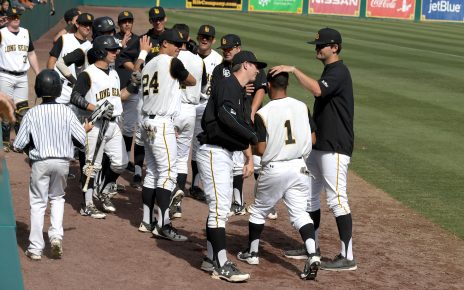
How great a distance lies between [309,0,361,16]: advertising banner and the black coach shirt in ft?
126

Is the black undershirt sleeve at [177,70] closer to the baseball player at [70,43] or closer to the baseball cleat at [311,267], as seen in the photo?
the baseball cleat at [311,267]

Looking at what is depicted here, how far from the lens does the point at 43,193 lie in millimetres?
7496

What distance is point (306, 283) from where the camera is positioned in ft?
23.9

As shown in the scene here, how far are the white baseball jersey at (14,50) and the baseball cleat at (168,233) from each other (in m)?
4.79

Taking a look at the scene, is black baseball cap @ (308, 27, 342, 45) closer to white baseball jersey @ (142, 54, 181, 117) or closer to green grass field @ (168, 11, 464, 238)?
white baseball jersey @ (142, 54, 181, 117)

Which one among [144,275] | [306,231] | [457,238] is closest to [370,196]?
[457,238]

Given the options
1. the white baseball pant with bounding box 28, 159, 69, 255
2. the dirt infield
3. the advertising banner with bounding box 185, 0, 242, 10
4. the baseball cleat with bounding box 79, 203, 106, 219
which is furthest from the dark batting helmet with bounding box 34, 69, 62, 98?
the advertising banner with bounding box 185, 0, 242, 10

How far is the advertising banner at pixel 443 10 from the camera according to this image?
152 ft

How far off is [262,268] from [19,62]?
20.0 ft

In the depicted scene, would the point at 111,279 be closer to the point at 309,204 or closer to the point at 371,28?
the point at 309,204

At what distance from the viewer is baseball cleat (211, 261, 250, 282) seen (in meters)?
7.11

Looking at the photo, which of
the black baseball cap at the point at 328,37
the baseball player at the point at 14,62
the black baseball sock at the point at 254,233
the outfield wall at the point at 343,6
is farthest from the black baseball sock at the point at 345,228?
the outfield wall at the point at 343,6

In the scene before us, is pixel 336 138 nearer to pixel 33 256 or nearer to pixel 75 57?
pixel 33 256

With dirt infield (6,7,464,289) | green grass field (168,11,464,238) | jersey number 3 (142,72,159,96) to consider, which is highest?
jersey number 3 (142,72,159,96)
